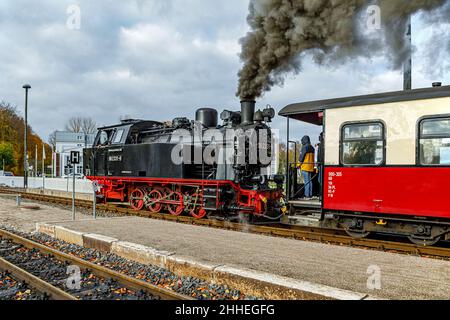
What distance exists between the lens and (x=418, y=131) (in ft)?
23.6

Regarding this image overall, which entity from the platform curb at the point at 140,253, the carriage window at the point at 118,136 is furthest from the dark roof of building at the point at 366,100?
the carriage window at the point at 118,136

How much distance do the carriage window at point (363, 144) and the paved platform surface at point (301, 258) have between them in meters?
2.06

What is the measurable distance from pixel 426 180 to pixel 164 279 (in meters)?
5.26

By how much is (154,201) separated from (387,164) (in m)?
8.26

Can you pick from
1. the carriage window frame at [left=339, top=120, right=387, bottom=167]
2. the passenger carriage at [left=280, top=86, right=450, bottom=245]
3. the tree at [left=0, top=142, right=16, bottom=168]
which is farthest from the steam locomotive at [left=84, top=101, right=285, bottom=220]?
the tree at [left=0, top=142, right=16, bottom=168]

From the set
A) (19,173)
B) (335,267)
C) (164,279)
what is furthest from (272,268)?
(19,173)

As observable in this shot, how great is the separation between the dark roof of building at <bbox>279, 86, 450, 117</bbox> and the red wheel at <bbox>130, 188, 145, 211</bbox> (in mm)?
6855

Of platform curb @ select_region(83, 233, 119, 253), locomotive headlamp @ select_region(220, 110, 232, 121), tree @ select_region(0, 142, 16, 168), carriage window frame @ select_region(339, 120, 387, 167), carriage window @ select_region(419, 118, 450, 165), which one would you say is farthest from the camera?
tree @ select_region(0, 142, 16, 168)

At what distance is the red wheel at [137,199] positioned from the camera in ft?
45.1

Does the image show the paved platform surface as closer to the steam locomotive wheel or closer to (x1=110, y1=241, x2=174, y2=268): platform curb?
(x1=110, y1=241, x2=174, y2=268): platform curb

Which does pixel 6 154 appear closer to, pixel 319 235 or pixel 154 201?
pixel 154 201

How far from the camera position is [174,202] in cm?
1244

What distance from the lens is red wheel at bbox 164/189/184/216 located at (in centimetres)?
1228

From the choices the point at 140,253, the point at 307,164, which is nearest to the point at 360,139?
the point at 307,164
